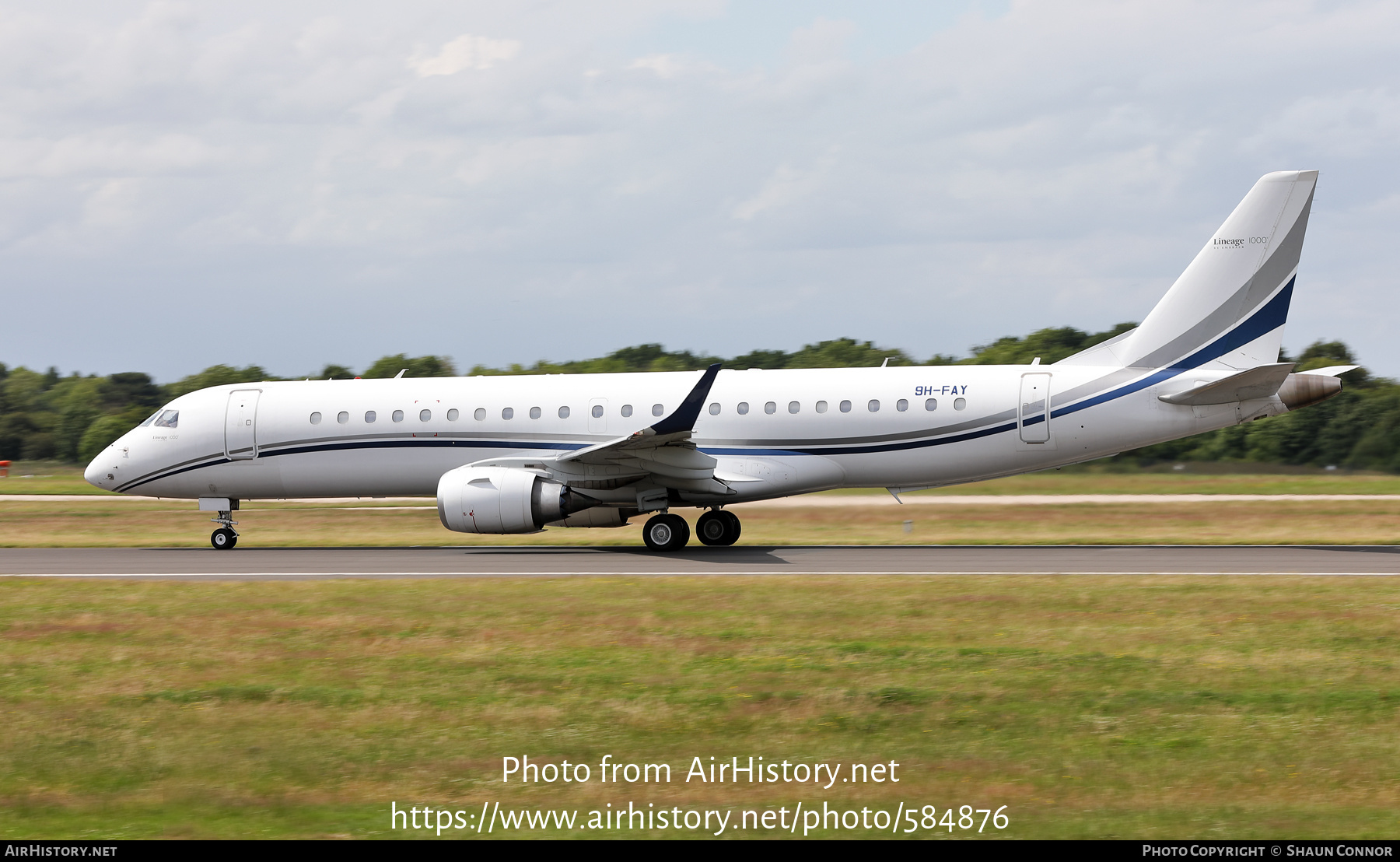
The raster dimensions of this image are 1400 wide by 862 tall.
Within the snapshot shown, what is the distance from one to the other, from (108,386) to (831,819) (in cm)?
8962

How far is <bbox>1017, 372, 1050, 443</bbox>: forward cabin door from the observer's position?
22.0m

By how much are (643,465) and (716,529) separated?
8.43 ft

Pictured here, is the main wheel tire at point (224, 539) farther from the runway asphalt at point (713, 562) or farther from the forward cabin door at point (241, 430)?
the forward cabin door at point (241, 430)

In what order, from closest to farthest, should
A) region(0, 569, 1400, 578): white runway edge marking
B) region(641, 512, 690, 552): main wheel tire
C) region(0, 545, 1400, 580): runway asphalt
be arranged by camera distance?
1. region(0, 569, 1400, 578): white runway edge marking
2. region(0, 545, 1400, 580): runway asphalt
3. region(641, 512, 690, 552): main wheel tire

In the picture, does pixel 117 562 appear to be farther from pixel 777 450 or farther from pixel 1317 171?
pixel 1317 171

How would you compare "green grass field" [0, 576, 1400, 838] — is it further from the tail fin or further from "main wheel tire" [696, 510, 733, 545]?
"main wheel tire" [696, 510, 733, 545]

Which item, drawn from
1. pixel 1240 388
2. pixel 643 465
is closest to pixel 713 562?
pixel 643 465

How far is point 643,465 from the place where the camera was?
22.1m

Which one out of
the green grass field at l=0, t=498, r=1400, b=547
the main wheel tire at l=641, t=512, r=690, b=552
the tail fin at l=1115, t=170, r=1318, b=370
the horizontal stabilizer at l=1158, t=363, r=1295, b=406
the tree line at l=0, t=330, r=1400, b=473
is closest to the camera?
the horizontal stabilizer at l=1158, t=363, r=1295, b=406

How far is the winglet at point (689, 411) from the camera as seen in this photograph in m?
21.0

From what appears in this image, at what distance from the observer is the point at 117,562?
22109 mm

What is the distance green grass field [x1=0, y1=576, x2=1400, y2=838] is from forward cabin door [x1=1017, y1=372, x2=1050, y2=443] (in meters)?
6.07

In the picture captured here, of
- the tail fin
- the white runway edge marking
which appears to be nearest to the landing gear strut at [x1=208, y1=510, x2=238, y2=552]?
the white runway edge marking

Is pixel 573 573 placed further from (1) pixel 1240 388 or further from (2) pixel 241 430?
(1) pixel 1240 388
